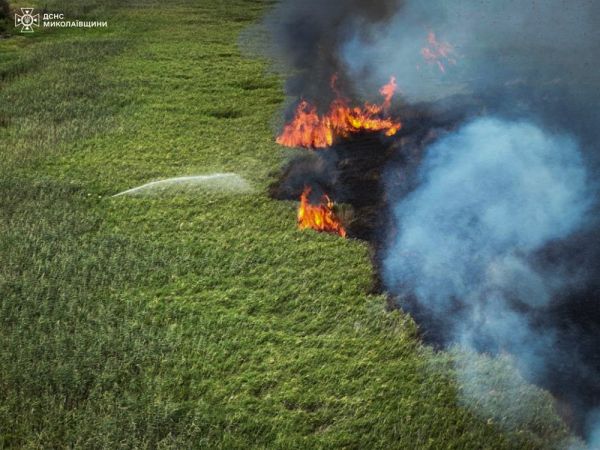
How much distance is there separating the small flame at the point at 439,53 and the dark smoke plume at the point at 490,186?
0.08 m

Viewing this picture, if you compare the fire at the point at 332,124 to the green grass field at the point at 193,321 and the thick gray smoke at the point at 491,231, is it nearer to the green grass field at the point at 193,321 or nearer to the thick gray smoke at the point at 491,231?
the green grass field at the point at 193,321

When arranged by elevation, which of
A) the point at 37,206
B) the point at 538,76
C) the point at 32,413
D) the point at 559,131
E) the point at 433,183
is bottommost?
the point at 32,413

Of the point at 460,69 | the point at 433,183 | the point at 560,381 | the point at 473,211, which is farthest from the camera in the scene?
the point at 460,69

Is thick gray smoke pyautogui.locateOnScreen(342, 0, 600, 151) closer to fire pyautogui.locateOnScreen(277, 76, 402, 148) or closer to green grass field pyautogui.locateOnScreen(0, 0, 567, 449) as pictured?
fire pyautogui.locateOnScreen(277, 76, 402, 148)

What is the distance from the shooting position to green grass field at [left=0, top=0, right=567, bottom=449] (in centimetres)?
733

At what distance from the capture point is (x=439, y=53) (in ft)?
67.3

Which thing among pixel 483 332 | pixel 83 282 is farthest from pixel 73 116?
pixel 483 332

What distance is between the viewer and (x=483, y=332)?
28.9 ft

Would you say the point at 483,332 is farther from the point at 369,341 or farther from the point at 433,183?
the point at 433,183

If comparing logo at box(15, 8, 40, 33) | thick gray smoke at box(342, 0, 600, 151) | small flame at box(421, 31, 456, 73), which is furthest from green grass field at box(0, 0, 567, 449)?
logo at box(15, 8, 40, 33)

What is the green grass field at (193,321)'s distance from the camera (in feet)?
24.0

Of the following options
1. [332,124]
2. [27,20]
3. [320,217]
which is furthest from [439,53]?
[27,20]

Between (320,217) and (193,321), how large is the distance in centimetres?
388

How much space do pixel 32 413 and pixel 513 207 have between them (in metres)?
9.56
